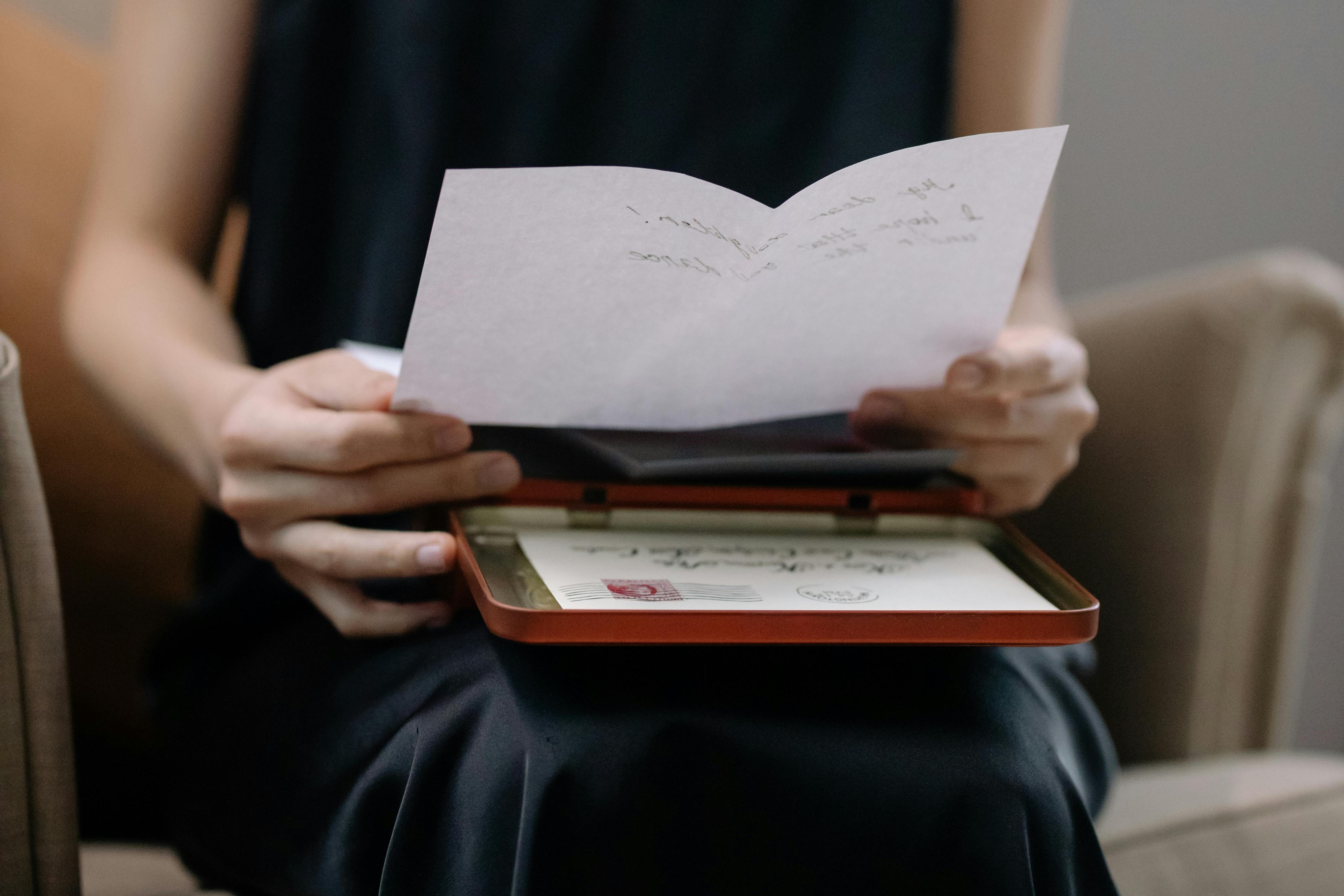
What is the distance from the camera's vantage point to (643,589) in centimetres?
31

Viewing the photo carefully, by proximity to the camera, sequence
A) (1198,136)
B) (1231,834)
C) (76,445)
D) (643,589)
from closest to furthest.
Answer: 1. (643,589)
2. (1231,834)
3. (76,445)
4. (1198,136)

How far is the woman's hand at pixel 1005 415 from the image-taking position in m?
0.41

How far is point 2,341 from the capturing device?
0.36 metres

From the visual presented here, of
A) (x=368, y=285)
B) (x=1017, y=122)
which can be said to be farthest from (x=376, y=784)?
(x=1017, y=122)

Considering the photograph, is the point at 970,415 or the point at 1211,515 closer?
the point at 970,415

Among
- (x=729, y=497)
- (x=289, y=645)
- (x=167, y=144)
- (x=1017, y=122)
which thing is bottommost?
(x=289, y=645)

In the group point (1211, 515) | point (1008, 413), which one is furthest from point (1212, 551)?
point (1008, 413)

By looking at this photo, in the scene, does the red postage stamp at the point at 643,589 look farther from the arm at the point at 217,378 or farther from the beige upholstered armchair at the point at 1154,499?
the beige upholstered armchair at the point at 1154,499

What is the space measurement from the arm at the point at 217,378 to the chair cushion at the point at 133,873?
175 millimetres

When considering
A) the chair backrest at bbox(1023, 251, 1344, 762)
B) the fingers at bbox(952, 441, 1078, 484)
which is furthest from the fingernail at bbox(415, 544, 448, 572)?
the chair backrest at bbox(1023, 251, 1344, 762)

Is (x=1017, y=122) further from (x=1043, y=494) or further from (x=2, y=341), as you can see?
(x=2, y=341)

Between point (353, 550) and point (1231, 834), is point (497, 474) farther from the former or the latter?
point (1231, 834)

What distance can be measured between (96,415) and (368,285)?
249 millimetres

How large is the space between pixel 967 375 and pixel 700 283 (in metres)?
0.14
